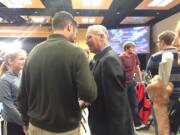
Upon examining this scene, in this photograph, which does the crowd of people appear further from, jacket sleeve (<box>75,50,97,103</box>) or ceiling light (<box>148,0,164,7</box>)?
ceiling light (<box>148,0,164,7</box>)

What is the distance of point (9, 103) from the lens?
107 inches

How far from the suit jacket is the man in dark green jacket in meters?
0.20

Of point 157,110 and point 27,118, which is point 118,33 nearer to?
point 27,118

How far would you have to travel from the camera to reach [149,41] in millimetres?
9852

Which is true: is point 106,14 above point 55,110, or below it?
above

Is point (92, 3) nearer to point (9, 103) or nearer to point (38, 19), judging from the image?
point (38, 19)

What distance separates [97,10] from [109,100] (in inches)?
258

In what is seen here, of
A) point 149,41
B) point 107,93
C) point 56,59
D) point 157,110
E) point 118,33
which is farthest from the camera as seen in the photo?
point 118,33

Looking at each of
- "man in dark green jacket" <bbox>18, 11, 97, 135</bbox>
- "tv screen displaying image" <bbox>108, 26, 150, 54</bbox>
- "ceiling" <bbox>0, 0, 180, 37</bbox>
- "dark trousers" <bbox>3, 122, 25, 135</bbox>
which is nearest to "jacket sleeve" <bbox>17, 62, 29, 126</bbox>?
"man in dark green jacket" <bbox>18, 11, 97, 135</bbox>

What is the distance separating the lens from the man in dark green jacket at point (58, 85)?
202 centimetres

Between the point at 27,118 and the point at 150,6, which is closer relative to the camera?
the point at 27,118

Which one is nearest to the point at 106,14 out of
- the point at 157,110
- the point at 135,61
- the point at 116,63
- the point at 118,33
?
the point at 118,33

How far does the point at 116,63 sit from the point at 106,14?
23.1ft

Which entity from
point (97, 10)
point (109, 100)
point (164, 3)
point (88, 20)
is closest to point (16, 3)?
point (97, 10)
